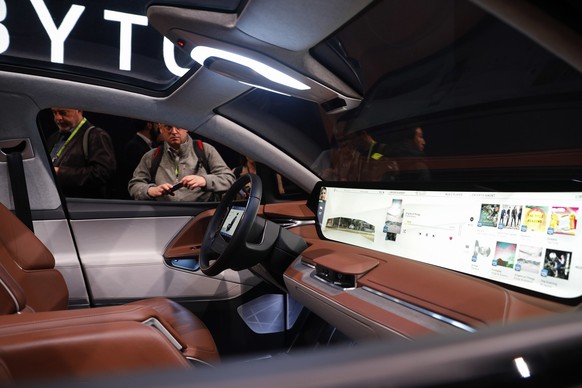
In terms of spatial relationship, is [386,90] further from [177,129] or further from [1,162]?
[1,162]

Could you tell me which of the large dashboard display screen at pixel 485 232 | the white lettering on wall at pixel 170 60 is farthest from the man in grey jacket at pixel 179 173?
the large dashboard display screen at pixel 485 232

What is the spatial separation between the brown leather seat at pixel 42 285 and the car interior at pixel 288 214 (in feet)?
0.03

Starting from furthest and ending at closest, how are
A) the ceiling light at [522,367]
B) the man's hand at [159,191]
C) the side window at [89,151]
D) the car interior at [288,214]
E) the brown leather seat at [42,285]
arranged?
the man's hand at [159,191] < the side window at [89,151] < the brown leather seat at [42,285] < the car interior at [288,214] < the ceiling light at [522,367]

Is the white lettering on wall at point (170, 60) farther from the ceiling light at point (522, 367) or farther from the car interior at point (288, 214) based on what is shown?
the ceiling light at point (522, 367)

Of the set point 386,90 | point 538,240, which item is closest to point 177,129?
point 538,240

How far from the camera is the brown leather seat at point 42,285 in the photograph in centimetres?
160

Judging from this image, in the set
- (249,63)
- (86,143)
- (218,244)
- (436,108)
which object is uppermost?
(436,108)

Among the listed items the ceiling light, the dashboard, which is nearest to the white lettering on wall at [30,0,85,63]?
the dashboard

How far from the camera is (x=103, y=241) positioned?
90.3 inches

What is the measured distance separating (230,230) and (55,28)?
4.73ft

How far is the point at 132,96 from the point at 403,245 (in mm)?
1613

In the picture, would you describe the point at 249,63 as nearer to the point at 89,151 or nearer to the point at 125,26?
the point at 125,26

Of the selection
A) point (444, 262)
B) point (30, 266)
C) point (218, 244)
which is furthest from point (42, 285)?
point (444, 262)

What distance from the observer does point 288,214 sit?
2.23 meters
